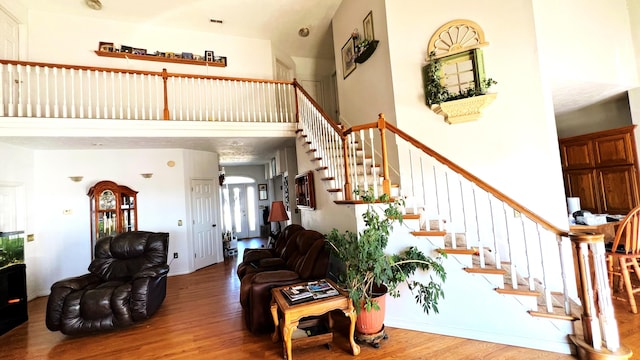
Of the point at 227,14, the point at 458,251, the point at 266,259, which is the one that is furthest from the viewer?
the point at 227,14

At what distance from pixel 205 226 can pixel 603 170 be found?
7.48 m

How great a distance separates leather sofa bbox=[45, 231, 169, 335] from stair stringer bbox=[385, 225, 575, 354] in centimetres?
288

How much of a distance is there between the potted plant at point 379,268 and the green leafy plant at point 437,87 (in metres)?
1.59

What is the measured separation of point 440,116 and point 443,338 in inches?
103

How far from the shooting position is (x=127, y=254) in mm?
3916

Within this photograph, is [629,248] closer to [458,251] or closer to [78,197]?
[458,251]

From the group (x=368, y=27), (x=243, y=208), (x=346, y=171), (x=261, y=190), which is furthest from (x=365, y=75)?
(x=243, y=208)

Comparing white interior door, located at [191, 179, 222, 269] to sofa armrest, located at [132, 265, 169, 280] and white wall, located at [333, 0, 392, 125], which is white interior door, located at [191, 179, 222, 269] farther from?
white wall, located at [333, 0, 392, 125]

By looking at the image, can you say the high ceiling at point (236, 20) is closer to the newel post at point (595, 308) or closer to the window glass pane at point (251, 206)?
the newel post at point (595, 308)

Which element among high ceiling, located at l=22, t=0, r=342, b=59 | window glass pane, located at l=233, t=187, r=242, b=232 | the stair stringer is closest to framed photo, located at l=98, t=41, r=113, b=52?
high ceiling, located at l=22, t=0, r=342, b=59

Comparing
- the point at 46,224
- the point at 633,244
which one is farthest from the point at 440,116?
the point at 46,224

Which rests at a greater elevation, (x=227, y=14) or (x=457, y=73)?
(x=227, y=14)

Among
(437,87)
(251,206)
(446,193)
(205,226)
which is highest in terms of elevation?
(437,87)

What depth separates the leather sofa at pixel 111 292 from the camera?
3006 millimetres
